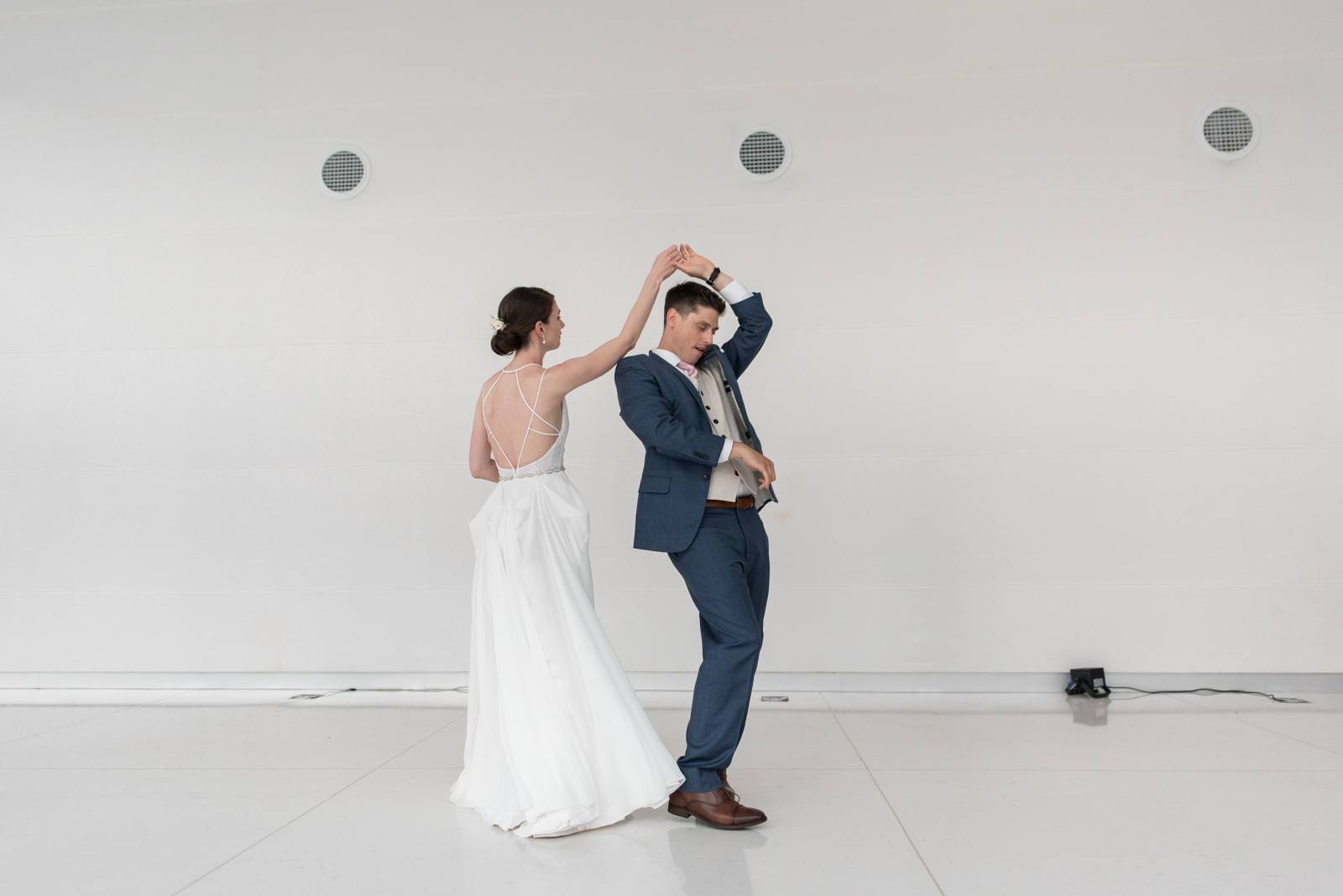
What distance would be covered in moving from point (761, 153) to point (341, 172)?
2125 millimetres

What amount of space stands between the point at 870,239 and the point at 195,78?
353 centimetres

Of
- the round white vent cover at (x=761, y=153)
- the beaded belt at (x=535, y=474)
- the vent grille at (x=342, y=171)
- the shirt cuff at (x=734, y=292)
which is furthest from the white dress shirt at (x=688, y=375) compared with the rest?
the vent grille at (x=342, y=171)

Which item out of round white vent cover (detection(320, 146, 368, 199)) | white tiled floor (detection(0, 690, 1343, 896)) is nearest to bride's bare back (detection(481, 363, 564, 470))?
white tiled floor (detection(0, 690, 1343, 896))

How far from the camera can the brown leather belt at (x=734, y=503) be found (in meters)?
2.70

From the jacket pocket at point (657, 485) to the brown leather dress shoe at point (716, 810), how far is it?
2.65 ft

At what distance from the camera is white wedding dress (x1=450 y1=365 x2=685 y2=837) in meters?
2.50

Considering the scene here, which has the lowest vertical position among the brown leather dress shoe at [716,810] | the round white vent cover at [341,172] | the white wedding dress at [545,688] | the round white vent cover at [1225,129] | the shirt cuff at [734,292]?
the brown leather dress shoe at [716,810]

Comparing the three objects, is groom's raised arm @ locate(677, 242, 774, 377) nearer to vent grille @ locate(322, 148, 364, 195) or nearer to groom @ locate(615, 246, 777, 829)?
groom @ locate(615, 246, 777, 829)

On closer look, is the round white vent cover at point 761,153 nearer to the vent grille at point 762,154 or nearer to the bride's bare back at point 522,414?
the vent grille at point 762,154

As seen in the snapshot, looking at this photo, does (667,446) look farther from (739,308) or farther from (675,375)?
(739,308)

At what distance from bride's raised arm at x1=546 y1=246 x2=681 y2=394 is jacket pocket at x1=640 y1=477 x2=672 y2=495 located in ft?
1.09

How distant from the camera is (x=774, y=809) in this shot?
2627 mm

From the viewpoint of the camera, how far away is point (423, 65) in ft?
15.8

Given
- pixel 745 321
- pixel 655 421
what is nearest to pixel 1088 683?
pixel 745 321
